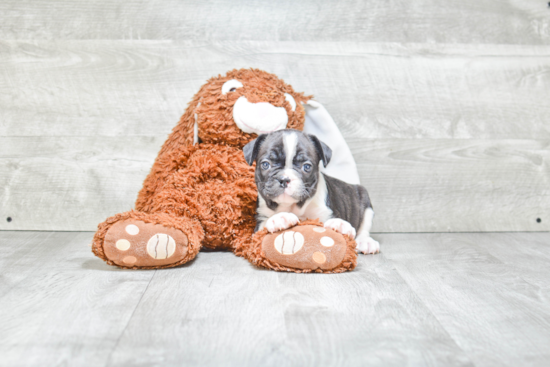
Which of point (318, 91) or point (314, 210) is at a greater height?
point (318, 91)

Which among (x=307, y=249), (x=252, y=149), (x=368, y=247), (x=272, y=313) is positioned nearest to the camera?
(x=272, y=313)

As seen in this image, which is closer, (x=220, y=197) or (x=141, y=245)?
(x=141, y=245)

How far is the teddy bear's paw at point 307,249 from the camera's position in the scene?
1.77 meters

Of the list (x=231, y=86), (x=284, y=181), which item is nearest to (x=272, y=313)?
(x=284, y=181)

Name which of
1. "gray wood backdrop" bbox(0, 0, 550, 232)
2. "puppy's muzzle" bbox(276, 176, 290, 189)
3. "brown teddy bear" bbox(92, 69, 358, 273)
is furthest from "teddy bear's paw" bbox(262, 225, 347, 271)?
"gray wood backdrop" bbox(0, 0, 550, 232)

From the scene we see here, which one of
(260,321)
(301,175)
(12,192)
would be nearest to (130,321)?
(260,321)

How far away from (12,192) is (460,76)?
2.49 m

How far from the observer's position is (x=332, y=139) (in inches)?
93.4

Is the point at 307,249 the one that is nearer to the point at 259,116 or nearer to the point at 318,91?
the point at 259,116

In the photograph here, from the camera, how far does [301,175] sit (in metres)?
1.85

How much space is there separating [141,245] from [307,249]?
60 cm

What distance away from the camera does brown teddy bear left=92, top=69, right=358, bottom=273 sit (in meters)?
1.78

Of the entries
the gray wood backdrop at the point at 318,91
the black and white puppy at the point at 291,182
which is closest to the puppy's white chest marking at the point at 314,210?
the black and white puppy at the point at 291,182

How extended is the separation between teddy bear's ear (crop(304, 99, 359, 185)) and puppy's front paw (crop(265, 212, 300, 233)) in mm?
620
